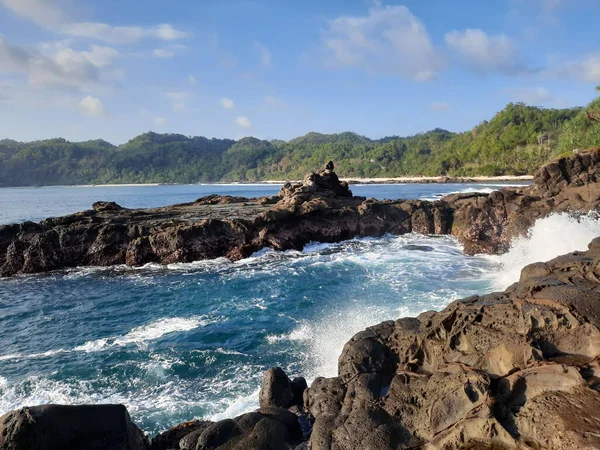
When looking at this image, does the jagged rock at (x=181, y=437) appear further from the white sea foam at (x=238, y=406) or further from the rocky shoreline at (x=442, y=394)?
the white sea foam at (x=238, y=406)

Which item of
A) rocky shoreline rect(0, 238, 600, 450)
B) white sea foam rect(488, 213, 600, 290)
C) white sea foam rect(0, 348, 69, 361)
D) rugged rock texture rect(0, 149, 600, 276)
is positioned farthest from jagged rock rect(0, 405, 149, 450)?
rugged rock texture rect(0, 149, 600, 276)

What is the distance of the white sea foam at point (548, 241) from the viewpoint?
18.4 metres

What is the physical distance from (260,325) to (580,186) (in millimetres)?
23608

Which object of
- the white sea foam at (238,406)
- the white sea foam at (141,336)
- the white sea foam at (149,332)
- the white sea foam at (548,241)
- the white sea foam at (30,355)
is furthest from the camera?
the white sea foam at (548,241)

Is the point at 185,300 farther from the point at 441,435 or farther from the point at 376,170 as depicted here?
the point at 376,170

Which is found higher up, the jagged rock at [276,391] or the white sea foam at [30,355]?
the jagged rock at [276,391]

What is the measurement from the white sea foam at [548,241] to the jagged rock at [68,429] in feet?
50.0

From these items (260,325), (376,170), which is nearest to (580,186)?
(260,325)

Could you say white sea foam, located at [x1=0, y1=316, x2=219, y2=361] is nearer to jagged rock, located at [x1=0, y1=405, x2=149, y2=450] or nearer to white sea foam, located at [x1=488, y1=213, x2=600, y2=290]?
jagged rock, located at [x1=0, y1=405, x2=149, y2=450]

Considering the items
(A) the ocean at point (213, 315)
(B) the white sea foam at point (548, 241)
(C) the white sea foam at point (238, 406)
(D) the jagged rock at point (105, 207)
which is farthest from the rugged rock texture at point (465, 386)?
(D) the jagged rock at point (105, 207)

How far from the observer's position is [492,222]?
81.5 ft

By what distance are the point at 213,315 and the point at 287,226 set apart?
12.0m

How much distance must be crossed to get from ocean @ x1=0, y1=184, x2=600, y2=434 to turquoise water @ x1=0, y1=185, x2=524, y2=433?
50 millimetres

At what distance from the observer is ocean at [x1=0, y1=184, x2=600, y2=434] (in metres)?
9.77
